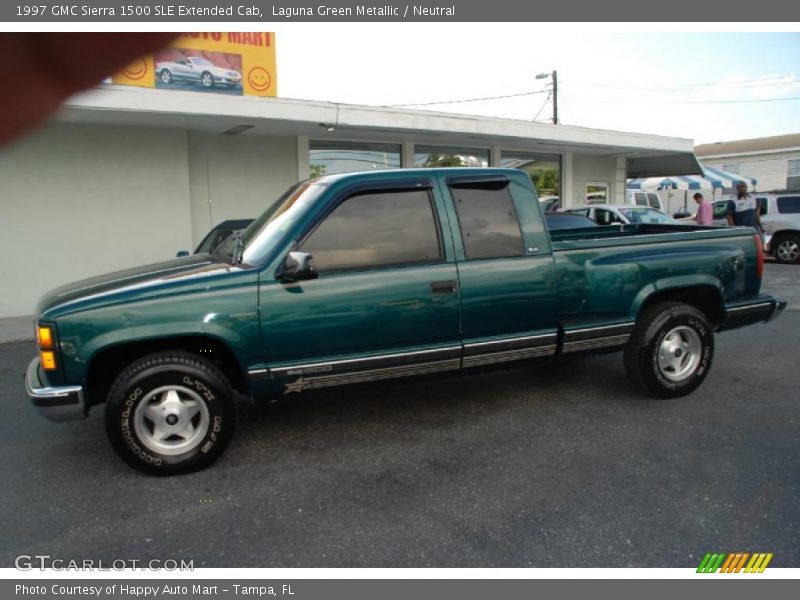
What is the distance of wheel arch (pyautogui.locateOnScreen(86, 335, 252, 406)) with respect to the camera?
142 inches

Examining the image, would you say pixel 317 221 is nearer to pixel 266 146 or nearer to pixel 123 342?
pixel 123 342

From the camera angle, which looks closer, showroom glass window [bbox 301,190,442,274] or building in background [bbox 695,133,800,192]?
showroom glass window [bbox 301,190,442,274]

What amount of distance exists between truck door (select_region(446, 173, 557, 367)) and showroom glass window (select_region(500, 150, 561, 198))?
12.6 m

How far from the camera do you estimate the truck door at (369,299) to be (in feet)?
12.3

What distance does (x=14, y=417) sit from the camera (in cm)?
485

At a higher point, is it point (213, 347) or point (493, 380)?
point (213, 347)

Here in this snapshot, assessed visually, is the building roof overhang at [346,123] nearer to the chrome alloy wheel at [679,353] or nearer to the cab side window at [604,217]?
the cab side window at [604,217]

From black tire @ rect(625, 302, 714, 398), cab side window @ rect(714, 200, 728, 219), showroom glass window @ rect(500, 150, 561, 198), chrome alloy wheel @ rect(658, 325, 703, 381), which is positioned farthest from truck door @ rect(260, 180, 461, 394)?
cab side window @ rect(714, 200, 728, 219)

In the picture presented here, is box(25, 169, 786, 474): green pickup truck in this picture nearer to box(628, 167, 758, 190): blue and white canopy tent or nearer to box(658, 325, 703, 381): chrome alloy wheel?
box(658, 325, 703, 381): chrome alloy wheel

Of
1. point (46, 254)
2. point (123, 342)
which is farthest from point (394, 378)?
point (46, 254)

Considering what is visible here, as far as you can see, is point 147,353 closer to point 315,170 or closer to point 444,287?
point 444,287

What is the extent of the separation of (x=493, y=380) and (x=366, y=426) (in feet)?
5.08

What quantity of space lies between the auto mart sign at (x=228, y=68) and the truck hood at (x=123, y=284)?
6.78m

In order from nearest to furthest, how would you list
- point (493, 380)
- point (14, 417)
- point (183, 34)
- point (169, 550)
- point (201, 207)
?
point (183, 34)
point (169, 550)
point (14, 417)
point (493, 380)
point (201, 207)
